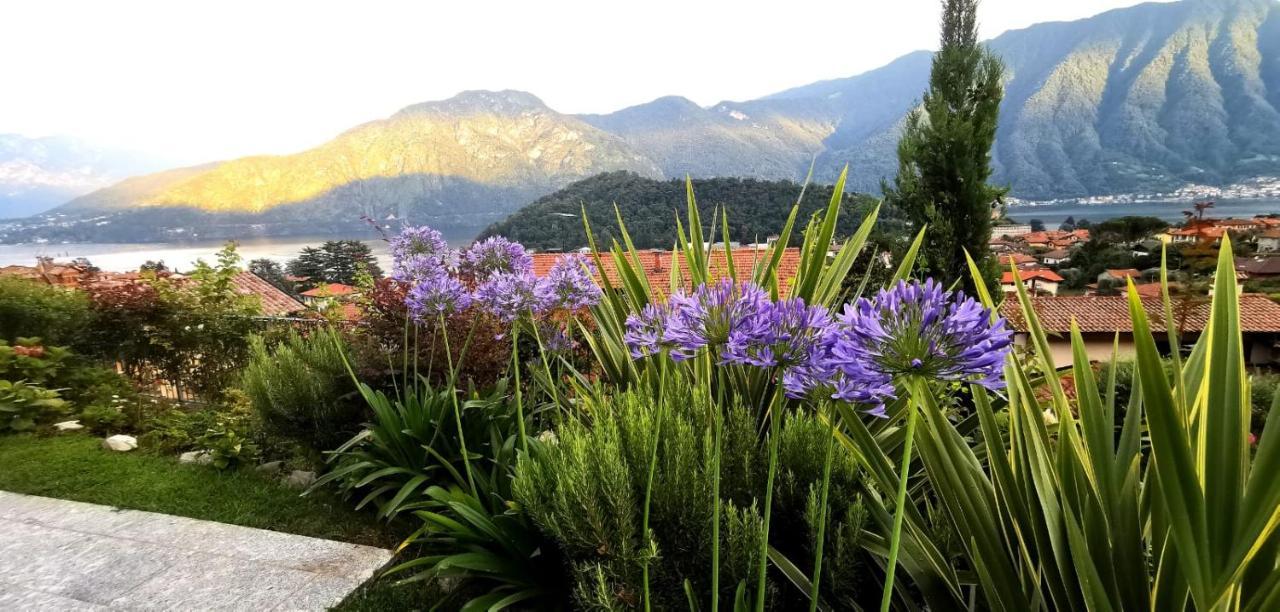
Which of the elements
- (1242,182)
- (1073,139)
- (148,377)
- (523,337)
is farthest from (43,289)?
(1073,139)

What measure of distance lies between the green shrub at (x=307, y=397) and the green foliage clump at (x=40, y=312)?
136 inches

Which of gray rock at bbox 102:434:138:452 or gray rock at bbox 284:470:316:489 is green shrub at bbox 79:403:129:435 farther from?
gray rock at bbox 284:470:316:489

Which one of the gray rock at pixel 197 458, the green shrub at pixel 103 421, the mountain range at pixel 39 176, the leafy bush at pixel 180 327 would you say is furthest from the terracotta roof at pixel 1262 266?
the mountain range at pixel 39 176

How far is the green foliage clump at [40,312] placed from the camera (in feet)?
17.0

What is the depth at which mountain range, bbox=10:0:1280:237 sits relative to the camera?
9094cm

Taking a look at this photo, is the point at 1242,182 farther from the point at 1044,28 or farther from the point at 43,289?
the point at 43,289

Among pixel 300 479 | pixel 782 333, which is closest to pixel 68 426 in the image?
pixel 300 479

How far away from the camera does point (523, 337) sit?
4.16m

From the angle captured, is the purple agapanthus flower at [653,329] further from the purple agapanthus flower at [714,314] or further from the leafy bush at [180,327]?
the leafy bush at [180,327]

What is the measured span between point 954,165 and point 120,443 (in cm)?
692

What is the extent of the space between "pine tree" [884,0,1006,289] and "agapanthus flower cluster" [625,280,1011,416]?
475cm

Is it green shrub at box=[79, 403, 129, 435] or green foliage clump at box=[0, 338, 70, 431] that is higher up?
green foliage clump at box=[0, 338, 70, 431]

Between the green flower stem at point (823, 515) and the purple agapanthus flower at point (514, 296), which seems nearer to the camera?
the green flower stem at point (823, 515)

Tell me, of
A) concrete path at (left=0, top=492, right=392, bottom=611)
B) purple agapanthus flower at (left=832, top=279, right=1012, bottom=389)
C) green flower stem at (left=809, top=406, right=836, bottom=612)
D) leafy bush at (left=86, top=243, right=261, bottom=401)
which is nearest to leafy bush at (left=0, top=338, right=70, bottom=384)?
leafy bush at (left=86, top=243, right=261, bottom=401)
